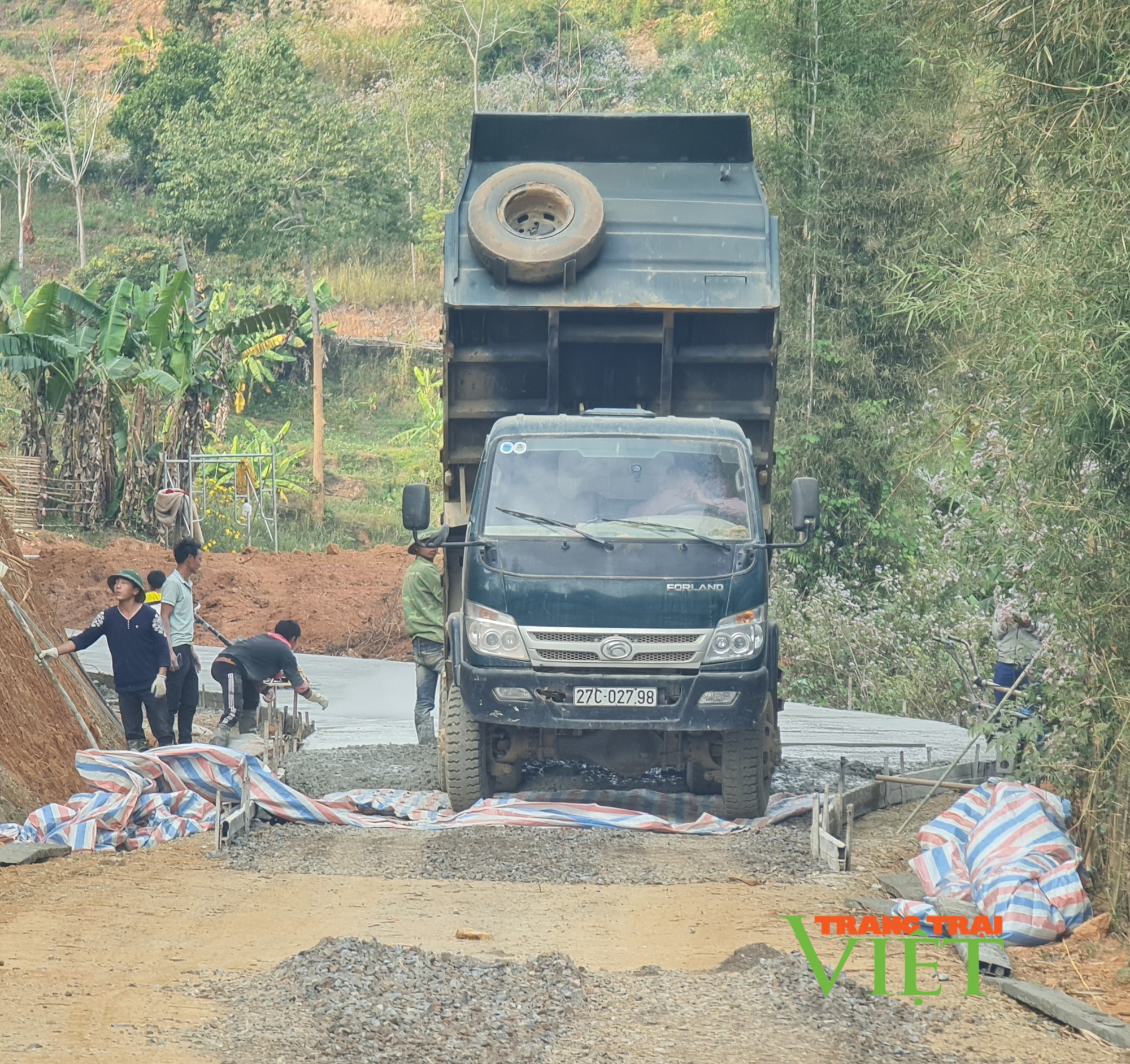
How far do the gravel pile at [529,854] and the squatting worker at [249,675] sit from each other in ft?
10.1

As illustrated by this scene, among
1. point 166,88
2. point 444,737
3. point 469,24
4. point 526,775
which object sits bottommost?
point 526,775

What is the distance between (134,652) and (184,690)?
103 centimetres

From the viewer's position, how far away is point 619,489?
9672mm

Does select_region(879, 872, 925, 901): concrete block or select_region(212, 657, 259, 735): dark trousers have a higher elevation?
select_region(879, 872, 925, 901): concrete block

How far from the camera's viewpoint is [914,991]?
5.89 metres

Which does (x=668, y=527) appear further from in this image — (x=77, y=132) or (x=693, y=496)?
(x=77, y=132)

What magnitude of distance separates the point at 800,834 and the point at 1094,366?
146 inches

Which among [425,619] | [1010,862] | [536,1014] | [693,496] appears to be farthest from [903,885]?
[425,619]

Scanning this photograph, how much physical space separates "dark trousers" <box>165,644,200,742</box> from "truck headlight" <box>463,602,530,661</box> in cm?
327

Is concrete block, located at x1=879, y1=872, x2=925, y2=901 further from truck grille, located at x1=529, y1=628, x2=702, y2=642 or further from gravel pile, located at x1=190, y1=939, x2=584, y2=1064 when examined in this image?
gravel pile, located at x1=190, y1=939, x2=584, y2=1064

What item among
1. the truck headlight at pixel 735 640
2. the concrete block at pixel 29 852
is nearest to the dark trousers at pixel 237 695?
the concrete block at pixel 29 852

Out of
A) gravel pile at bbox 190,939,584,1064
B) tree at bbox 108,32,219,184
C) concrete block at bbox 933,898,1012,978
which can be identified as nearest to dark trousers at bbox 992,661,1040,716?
concrete block at bbox 933,898,1012,978

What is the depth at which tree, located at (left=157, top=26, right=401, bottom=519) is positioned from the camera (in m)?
39.5

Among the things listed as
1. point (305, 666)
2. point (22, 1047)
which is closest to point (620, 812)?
point (22, 1047)
